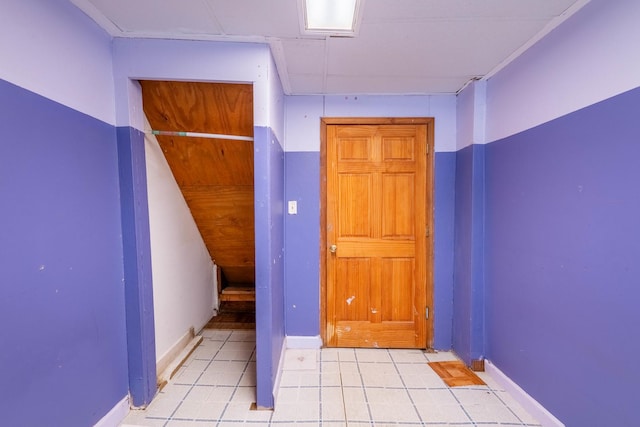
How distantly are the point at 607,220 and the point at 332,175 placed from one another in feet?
5.69

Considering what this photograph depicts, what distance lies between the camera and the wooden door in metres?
2.41

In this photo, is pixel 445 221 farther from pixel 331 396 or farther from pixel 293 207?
pixel 331 396

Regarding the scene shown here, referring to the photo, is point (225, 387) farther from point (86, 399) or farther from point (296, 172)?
point (296, 172)

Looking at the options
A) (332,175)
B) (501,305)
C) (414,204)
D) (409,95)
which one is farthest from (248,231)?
(501,305)

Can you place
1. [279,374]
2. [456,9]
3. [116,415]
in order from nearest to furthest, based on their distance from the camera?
[456,9], [116,415], [279,374]

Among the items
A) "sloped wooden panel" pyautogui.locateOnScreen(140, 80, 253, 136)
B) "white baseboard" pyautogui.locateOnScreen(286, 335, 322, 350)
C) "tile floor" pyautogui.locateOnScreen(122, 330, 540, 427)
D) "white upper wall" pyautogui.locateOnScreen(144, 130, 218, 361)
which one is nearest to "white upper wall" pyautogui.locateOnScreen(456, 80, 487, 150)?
"sloped wooden panel" pyautogui.locateOnScreen(140, 80, 253, 136)

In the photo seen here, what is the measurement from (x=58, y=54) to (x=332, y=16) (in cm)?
132

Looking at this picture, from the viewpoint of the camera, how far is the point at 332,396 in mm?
1811

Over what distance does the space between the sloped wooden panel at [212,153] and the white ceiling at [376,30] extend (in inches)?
13.1

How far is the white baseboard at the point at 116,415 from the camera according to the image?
4.78ft

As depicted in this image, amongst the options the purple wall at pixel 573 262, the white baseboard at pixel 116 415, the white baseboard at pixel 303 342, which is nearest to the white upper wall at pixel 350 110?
the purple wall at pixel 573 262

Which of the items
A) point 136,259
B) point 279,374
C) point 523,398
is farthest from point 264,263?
point 523,398

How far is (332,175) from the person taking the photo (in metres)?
2.42

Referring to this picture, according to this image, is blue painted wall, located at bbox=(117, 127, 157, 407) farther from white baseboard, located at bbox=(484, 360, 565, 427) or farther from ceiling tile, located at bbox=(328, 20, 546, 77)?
white baseboard, located at bbox=(484, 360, 565, 427)
